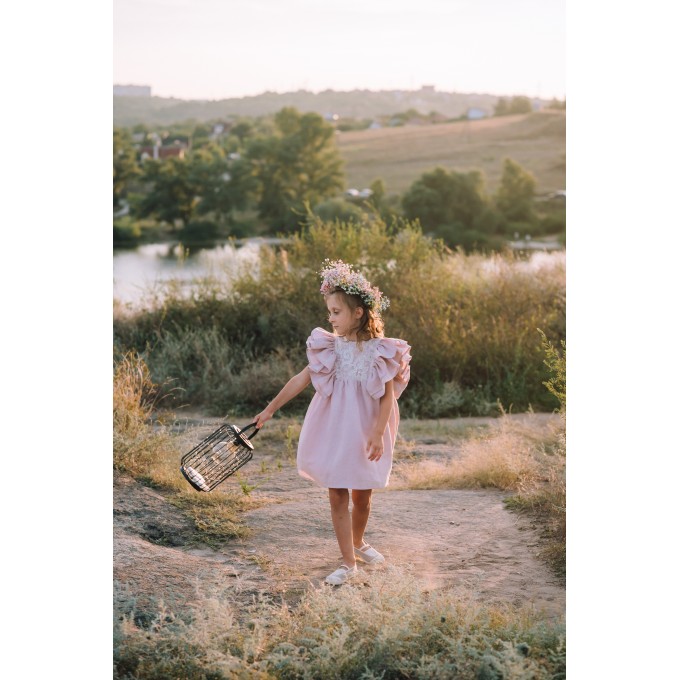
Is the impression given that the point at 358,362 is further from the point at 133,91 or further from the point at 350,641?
the point at 133,91

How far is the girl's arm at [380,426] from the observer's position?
353cm

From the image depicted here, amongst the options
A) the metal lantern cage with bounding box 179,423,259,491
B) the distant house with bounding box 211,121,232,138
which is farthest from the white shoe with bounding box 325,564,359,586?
the distant house with bounding box 211,121,232,138

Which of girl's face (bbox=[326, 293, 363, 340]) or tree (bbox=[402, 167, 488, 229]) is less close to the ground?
tree (bbox=[402, 167, 488, 229])

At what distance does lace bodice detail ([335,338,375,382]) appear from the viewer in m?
3.67

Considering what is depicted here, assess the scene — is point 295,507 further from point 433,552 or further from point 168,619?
point 168,619

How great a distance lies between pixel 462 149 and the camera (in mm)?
19938

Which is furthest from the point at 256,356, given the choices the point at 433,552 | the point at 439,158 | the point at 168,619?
the point at 439,158

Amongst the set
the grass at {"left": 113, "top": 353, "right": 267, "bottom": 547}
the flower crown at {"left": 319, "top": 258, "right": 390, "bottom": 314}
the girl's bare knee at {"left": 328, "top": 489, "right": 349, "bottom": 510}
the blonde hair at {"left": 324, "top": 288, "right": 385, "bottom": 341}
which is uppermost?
the flower crown at {"left": 319, "top": 258, "right": 390, "bottom": 314}

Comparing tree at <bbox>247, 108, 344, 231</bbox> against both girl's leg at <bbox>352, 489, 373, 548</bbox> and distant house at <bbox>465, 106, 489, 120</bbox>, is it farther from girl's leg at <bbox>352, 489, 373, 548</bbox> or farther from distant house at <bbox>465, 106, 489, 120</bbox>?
girl's leg at <bbox>352, 489, 373, 548</bbox>

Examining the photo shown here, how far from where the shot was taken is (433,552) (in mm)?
3984

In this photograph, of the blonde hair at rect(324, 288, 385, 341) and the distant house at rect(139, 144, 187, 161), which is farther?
the distant house at rect(139, 144, 187, 161)

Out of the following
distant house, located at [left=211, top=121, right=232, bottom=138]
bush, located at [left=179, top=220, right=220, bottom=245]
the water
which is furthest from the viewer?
distant house, located at [left=211, top=121, right=232, bottom=138]

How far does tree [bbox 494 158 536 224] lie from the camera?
1728 centimetres

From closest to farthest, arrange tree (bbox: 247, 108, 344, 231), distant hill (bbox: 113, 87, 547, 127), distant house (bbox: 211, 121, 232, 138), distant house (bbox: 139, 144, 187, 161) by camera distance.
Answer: distant hill (bbox: 113, 87, 547, 127) → tree (bbox: 247, 108, 344, 231) → distant house (bbox: 139, 144, 187, 161) → distant house (bbox: 211, 121, 232, 138)
